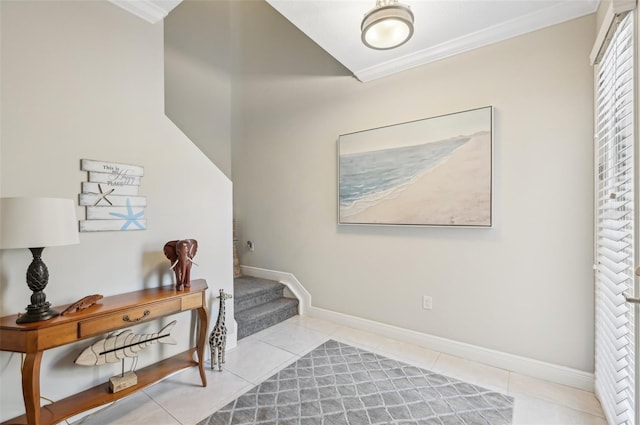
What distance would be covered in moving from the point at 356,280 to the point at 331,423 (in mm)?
1572

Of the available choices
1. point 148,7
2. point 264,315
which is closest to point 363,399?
point 264,315

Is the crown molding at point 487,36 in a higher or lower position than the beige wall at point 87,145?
higher

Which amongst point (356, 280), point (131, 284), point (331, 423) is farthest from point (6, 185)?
point (356, 280)

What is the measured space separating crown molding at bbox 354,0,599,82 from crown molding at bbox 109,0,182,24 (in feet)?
5.85

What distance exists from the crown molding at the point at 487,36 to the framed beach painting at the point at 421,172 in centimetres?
57

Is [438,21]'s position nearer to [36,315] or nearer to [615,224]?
[615,224]

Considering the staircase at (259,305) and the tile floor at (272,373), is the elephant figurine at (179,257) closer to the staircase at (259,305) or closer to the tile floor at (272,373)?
the tile floor at (272,373)

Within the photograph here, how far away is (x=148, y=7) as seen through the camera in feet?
7.07

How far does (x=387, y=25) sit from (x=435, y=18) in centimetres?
70

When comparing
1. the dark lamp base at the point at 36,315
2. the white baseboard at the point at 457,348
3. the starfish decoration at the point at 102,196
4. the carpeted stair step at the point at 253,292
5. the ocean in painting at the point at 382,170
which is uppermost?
the ocean in painting at the point at 382,170

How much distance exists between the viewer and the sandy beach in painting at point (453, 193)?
2.39m

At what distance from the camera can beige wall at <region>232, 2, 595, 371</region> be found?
2.12m

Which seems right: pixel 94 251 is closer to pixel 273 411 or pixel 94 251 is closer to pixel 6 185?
pixel 6 185

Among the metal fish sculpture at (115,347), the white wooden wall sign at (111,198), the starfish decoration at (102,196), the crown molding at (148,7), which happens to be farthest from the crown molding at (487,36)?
the metal fish sculpture at (115,347)
